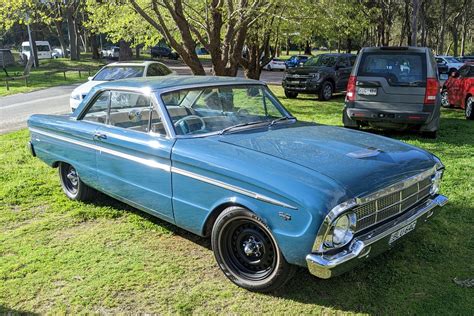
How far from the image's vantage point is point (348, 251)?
3189mm

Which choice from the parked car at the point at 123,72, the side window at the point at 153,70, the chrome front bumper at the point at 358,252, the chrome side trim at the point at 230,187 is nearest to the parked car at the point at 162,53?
the parked car at the point at 123,72

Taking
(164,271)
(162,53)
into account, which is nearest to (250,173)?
(164,271)

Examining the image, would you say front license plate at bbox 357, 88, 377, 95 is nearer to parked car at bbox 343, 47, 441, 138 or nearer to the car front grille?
parked car at bbox 343, 47, 441, 138

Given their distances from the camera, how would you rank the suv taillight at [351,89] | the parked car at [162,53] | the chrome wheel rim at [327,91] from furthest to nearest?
the parked car at [162,53] → the chrome wheel rim at [327,91] → the suv taillight at [351,89]

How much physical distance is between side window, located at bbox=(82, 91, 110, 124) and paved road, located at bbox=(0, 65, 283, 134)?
7.27m

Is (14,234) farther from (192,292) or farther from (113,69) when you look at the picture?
(113,69)

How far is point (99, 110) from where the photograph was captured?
202 inches

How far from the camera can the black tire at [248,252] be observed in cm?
345

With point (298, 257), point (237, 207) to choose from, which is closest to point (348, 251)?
point (298, 257)

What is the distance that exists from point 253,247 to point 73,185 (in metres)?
3.19

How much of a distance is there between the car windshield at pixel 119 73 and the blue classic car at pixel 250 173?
7.05 m

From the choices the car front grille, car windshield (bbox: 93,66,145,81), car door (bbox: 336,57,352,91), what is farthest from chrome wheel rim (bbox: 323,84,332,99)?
the car front grille

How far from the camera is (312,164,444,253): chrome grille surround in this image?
10.1 ft

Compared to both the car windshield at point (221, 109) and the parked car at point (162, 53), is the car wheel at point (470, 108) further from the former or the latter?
the parked car at point (162, 53)
